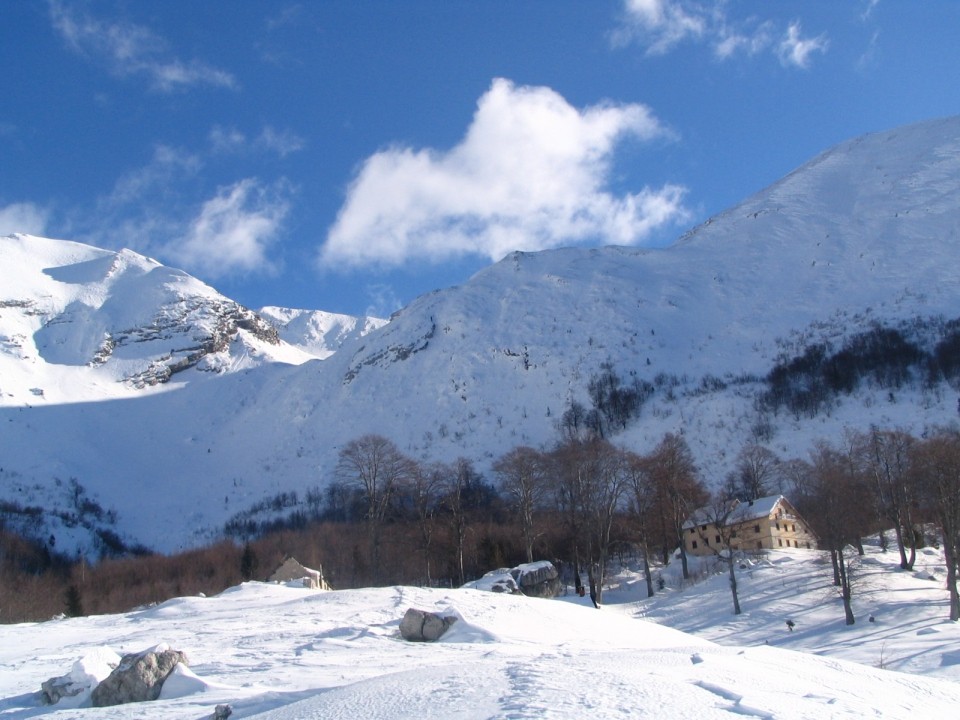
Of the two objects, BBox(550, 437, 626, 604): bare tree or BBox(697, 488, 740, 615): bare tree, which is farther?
BBox(550, 437, 626, 604): bare tree

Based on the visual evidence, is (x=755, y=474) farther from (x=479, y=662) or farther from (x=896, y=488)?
(x=479, y=662)

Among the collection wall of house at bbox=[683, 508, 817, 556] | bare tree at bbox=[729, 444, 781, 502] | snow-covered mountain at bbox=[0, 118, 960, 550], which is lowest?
wall of house at bbox=[683, 508, 817, 556]

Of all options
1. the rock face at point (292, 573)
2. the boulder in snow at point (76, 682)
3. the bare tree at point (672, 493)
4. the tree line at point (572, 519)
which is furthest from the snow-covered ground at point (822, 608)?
the boulder in snow at point (76, 682)

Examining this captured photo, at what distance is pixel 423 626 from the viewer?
2028 centimetres

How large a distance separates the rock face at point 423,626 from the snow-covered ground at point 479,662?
0.31 metres

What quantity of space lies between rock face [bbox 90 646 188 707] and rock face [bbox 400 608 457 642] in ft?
22.1

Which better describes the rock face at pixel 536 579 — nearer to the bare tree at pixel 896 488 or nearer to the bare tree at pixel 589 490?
the bare tree at pixel 589 490

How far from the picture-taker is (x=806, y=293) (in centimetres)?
15450

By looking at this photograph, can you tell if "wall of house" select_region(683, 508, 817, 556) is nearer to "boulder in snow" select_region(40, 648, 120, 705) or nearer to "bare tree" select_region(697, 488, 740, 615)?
"bare tree" select_region(697, 488, 740, 615)

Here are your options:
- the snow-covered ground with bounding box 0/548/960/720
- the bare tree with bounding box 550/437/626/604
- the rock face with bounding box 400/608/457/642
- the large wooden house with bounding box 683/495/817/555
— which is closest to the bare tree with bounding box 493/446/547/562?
the bare tree with bounding box 550/437/626/604

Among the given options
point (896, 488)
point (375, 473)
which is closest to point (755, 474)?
point (896, 488)

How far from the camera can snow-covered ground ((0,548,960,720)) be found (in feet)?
35.0

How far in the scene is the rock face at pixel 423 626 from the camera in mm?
20156

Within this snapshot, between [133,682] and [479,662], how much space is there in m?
6.03
